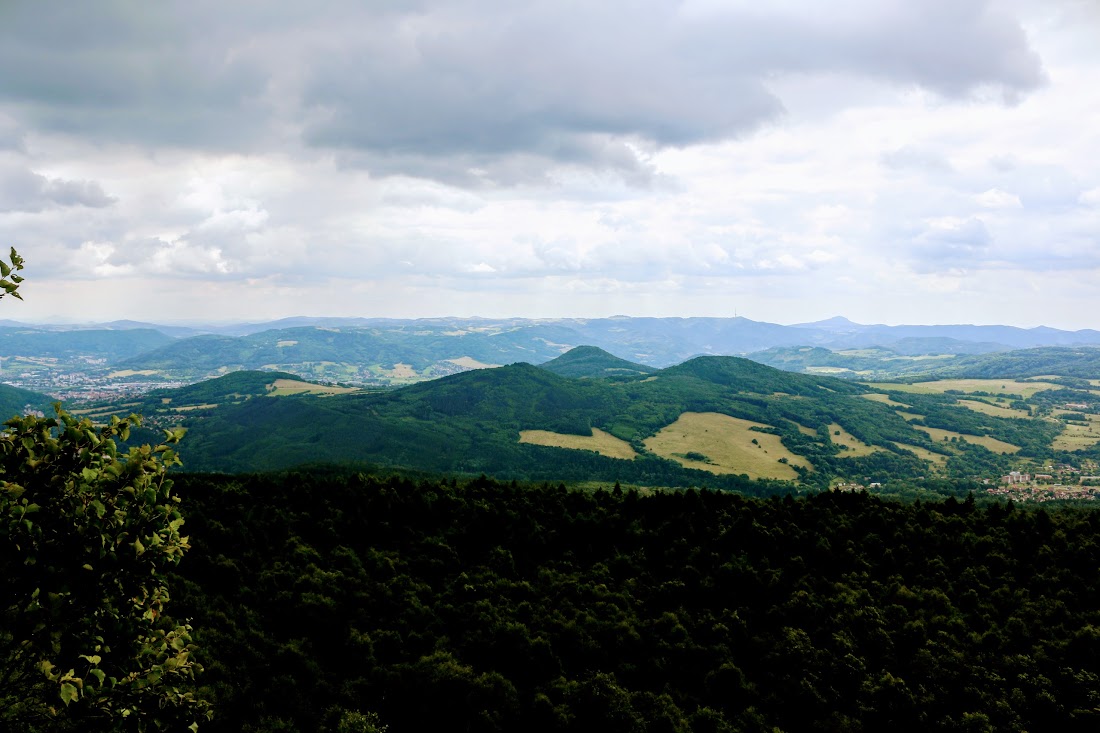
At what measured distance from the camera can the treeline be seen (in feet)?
171

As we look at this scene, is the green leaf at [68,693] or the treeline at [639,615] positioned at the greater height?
the green leaf at [68,693]

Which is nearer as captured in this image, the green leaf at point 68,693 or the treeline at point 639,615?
the green leaf at point 68,693

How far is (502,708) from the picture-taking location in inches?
2104

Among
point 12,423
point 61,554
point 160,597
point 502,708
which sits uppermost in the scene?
point 12,423

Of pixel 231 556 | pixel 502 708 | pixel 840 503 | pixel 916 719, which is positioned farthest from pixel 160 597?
pixel 840 503

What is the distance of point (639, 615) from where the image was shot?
69.7 metres

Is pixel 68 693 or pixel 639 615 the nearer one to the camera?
pixel 68 693

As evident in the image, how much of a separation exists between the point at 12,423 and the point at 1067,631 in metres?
82.0

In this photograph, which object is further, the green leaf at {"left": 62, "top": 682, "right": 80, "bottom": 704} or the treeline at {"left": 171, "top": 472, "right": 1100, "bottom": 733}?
the treeline at {"left": 171, "top": 472, "right": 1100, "bottom": 733}

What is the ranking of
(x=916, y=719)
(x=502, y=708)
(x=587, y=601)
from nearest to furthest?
1. (x=916, y=719)
2. (x=502, y=708)
3. (x=587, y=601)

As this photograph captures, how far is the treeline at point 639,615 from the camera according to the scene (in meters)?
52.0

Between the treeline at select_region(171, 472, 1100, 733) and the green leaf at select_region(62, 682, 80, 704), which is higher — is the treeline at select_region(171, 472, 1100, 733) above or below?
below

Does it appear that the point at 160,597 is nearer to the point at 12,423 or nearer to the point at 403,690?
the point at 12,423

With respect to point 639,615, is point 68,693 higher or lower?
higher
